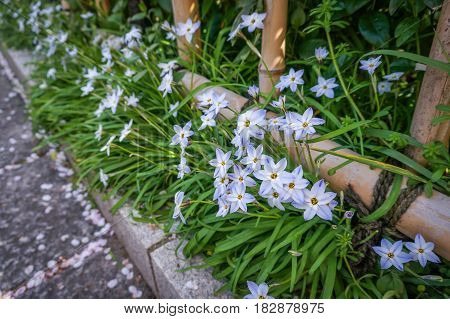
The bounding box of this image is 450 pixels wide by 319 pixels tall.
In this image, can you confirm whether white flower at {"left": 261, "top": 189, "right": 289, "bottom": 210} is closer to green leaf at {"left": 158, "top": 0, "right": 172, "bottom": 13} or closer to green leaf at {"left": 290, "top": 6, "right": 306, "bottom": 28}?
green leaf at {"left": 290, "top": 6, "right": 306, "bottom": 28}

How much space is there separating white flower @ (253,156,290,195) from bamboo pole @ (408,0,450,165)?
0.54 metres

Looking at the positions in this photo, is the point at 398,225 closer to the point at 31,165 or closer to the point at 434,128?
the point at 434,128

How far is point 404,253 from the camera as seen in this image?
97 centimetres

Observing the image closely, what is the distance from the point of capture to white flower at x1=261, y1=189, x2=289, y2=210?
95 cm

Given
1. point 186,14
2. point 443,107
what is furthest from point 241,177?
point 186,14

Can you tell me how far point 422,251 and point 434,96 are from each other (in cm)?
48

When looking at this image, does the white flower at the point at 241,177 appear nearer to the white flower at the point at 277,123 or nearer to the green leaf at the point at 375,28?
the white flower at the point at 277,123

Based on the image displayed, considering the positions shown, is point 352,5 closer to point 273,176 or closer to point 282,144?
point 282,144

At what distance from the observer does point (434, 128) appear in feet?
3.73

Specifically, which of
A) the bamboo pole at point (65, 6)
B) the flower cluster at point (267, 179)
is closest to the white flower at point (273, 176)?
the flower cluster at point (267, 179)

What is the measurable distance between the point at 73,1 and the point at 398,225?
2.68 m
